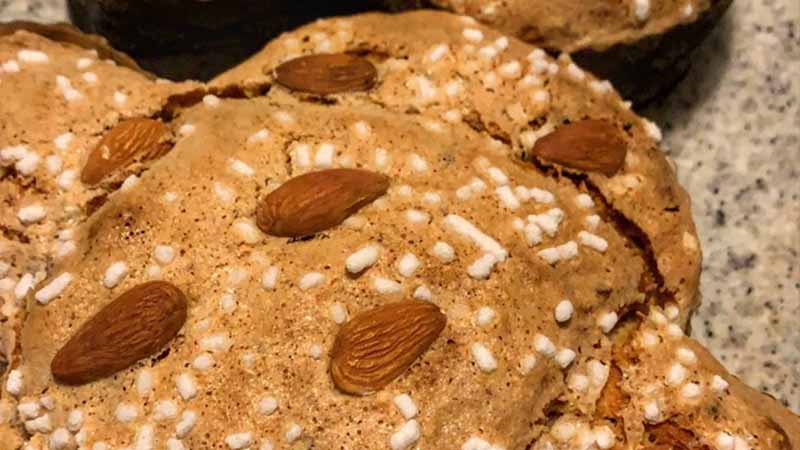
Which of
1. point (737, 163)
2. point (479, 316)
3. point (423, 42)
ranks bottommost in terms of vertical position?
point (737, 163)

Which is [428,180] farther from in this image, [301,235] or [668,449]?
[668,449]

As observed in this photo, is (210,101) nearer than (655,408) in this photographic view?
No

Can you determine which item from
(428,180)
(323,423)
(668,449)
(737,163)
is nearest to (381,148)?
(428,180)

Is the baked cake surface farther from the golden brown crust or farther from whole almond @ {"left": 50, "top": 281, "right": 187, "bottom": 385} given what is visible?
the golden brown crust

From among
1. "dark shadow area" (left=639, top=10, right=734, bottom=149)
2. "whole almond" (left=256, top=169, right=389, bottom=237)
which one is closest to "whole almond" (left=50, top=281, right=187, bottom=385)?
Result: "whole almond" (left=256, top=169, right=389, bottom=237)

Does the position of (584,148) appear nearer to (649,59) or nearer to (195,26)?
(649,59)

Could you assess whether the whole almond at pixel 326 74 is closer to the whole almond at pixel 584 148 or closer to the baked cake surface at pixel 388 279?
the baked cake surface at pixel 388 279
